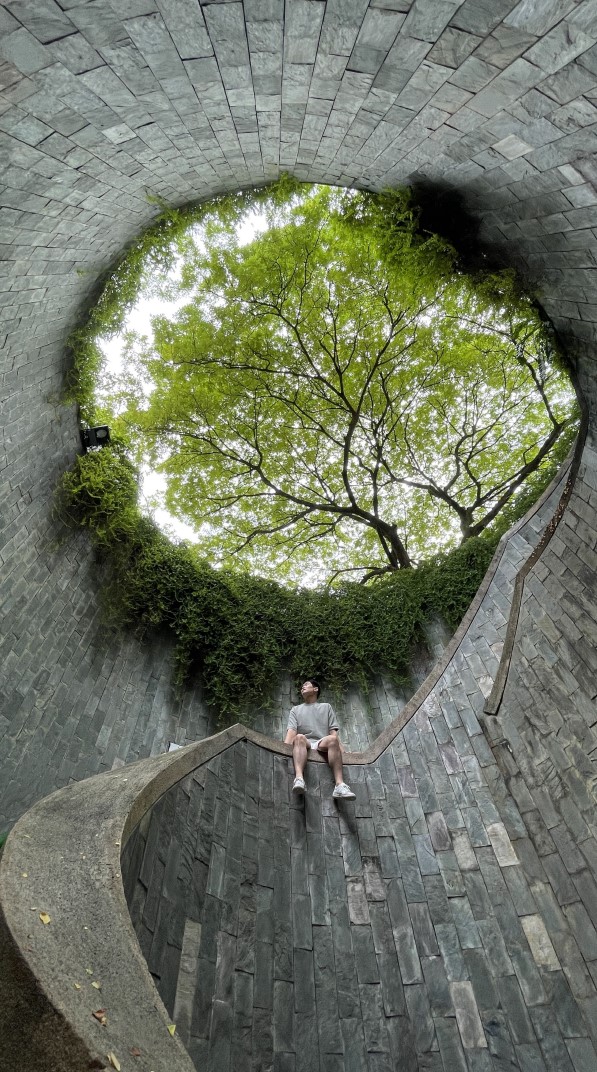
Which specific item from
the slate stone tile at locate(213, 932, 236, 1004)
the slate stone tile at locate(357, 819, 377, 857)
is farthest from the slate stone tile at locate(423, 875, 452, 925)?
the slate stone tile at locate(213, 932, 236, 1004)

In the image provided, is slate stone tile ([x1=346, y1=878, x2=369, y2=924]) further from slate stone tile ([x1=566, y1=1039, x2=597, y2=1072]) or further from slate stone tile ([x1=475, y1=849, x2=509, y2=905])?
slate stone tile ([x1=566, y1=1039, x2=597, y2=1072])

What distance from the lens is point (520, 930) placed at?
3332 millimetres

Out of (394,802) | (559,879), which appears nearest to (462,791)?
(394,802)

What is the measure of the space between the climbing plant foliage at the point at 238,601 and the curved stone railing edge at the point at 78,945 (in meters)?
4.74

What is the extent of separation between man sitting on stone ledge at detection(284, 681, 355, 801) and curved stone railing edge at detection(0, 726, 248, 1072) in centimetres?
208

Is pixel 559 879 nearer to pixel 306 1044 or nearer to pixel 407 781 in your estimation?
pixel 407 781

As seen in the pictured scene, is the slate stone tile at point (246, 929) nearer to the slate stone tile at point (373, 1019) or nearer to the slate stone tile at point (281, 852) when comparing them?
the slate stone tile at point (281, 852)

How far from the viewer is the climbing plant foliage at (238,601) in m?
6.71

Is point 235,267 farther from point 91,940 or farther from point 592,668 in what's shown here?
point 91,940

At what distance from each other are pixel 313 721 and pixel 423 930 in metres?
2.07

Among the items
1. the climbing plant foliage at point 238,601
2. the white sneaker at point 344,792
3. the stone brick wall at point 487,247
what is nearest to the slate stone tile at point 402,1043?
the stone brick wall at point 487,247

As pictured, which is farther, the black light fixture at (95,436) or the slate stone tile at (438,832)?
the black light fixture at (95,436)

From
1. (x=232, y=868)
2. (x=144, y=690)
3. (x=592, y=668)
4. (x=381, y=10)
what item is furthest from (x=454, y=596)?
(x=381, y=10)

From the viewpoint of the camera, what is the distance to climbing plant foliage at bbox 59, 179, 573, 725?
22.0 ft
